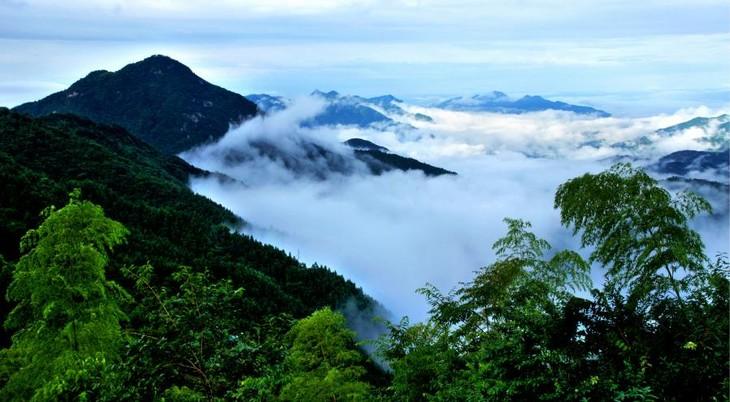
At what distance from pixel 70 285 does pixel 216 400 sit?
690cm

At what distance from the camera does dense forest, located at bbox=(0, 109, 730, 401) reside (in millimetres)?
7988

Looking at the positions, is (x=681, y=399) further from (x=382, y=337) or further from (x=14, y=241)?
(x=14, y=241)

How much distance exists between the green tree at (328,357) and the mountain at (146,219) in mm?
28014

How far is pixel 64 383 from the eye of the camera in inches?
298

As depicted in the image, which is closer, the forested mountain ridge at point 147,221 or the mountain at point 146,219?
the forested mountain ridge at point 147,221

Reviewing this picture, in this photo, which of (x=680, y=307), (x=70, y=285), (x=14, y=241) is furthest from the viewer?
(x=14, y=241)

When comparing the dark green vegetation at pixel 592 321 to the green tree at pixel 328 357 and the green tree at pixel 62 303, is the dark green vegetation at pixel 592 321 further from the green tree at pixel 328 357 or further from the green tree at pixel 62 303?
the green tree at pixel 62 303

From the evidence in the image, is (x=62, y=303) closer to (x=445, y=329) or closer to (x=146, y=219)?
(x=445, y=329)

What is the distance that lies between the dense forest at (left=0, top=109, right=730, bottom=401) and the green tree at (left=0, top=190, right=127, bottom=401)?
38 mm

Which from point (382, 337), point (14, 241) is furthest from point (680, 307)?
point (14, 241)

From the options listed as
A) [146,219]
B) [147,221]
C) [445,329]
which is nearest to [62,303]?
[445,329]

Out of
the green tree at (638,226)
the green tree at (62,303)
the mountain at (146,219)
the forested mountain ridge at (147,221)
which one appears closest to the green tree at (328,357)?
the green tree at (62,303)

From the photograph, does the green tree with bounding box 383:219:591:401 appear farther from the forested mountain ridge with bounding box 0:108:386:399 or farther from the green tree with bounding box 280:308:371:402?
the forested mountain ridge with bounding box 0:108:386:399

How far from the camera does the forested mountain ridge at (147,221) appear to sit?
72.9 m
